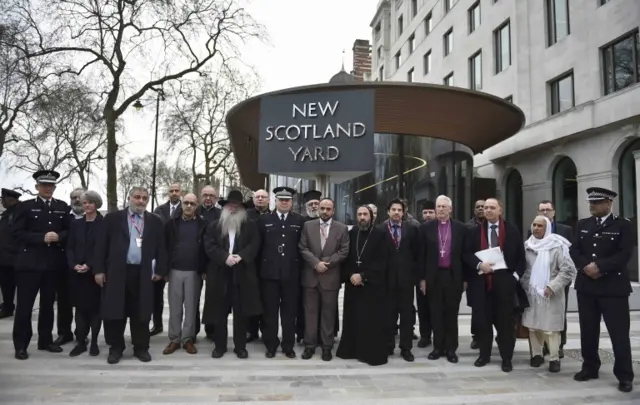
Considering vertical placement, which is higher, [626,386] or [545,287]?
[545,287]

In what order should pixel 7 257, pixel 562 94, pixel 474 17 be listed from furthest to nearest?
pixel 474 17
pixel 562 94
pixel 7 257

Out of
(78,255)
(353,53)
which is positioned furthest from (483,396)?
(353,53)

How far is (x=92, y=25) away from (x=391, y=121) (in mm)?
13027

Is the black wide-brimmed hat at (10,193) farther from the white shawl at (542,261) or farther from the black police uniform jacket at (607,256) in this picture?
the black police uniform jacket at (607,256)

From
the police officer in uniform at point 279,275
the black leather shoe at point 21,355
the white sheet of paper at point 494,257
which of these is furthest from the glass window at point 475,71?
the black leather shoe at point 21,355

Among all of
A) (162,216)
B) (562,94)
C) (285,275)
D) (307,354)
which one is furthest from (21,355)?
(562,94)

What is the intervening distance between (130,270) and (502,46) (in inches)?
926

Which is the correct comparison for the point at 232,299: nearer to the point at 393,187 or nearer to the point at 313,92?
the point at 313,92

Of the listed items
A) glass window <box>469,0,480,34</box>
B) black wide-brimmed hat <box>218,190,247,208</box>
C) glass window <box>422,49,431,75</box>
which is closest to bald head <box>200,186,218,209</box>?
black wide-brimmed hat <box>218,190,247,208</box>

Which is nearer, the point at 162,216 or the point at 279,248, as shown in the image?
the point at 279,248

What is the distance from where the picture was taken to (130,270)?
617 cm

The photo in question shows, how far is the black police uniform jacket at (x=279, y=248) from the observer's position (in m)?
6.41

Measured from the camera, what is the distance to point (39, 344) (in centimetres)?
639

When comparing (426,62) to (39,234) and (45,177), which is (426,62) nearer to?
(45,177)
